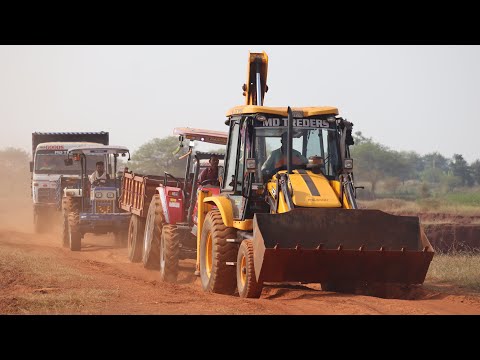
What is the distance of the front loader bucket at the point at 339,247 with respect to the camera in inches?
443

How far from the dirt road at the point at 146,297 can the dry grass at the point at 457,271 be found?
623 millimetres

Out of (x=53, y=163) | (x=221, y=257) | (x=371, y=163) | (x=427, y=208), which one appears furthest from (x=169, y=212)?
(x=371, y=163)

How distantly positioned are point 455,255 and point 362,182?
5940cm

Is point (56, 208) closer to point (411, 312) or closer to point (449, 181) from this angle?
point (411, 312)

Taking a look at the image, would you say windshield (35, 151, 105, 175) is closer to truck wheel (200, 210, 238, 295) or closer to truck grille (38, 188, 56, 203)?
truck grille (38, 188, 56, 203)

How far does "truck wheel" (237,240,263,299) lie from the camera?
11.6m

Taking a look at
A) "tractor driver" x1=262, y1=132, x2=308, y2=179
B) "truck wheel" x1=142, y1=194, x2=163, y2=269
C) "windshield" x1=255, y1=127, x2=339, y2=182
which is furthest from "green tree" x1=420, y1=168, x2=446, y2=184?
"tractor driver" x1=262, y1=132, x2=308, y2=179

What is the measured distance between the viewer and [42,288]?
12398 millimetres

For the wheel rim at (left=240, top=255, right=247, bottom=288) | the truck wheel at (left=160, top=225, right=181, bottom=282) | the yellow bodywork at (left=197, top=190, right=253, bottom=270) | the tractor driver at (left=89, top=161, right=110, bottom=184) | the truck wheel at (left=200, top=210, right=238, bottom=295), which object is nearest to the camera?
the wheel rim at (left=240, top=255, right=247, bottom=288)

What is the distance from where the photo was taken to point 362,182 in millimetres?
79688

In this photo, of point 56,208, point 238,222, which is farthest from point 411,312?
point 56,208

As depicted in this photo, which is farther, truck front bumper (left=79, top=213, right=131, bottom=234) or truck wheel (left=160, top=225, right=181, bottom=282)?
truck front bumper (left=79, top=213, right=131, bottom=234)

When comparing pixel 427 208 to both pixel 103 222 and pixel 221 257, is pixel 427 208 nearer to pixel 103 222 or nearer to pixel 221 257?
pixel 103 222
